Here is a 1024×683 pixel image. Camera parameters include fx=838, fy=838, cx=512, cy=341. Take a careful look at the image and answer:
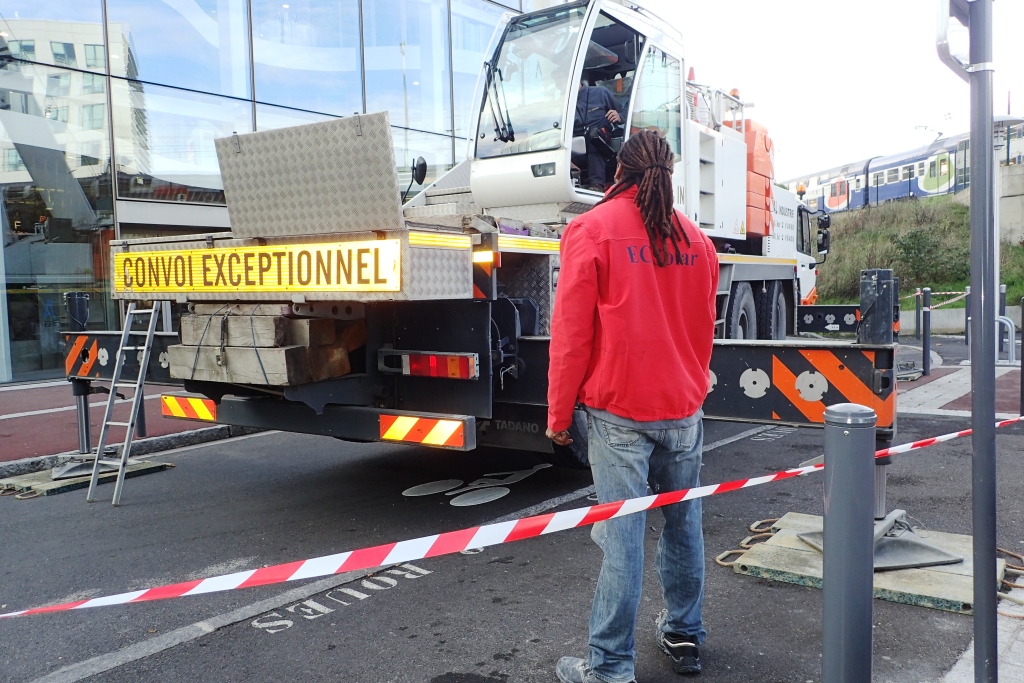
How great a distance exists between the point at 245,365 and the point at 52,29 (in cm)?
992

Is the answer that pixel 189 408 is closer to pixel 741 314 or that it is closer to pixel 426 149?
pixel 741 314

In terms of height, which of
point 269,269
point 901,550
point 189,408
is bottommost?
point 901,550

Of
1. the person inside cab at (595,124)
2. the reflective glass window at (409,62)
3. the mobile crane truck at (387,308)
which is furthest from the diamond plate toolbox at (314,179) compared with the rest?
the reflective glass window at (409,62)

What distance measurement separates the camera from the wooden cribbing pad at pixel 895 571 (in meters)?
3.55

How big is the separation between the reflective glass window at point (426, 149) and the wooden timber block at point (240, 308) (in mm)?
11112

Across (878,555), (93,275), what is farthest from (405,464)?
(93,275)

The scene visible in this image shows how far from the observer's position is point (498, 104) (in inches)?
289

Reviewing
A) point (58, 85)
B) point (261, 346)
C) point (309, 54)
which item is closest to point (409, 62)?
point (309, 54)

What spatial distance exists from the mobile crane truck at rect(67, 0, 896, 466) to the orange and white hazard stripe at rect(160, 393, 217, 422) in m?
0.02

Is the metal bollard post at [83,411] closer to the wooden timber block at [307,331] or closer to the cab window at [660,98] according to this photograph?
the wooden timber block at [307,331]

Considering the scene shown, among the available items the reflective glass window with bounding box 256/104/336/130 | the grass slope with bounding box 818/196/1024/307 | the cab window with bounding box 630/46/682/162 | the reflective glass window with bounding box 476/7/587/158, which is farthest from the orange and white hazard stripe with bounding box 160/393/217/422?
the grass slope with bounding box 818/196/1024/307

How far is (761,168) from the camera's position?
10.2 metres

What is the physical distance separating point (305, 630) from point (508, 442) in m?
1.86

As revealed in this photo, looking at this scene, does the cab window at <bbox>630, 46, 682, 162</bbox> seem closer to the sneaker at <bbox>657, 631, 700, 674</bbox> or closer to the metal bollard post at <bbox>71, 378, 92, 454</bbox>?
the metal bollard post at <bbox>71, 378, 92, 454</bbox>
